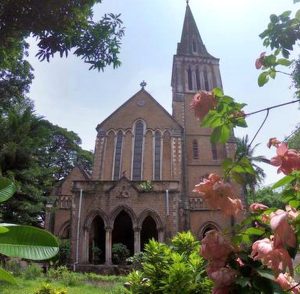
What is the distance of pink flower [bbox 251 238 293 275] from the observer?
1.21m

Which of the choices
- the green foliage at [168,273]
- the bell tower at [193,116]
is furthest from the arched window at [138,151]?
the green foliage at [168,273]

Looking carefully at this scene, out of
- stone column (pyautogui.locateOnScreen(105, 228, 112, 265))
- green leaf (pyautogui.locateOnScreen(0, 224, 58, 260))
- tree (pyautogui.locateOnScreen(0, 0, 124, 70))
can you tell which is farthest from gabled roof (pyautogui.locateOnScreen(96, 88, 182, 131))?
green leaf (pyautogui.locateOnScreen(0, 224, 58, 260))

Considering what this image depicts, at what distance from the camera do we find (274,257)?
4.00ft

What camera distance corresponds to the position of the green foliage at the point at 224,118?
1.78 m

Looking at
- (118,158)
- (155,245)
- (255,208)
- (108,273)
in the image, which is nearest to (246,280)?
(255,208)

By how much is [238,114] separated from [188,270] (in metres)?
2.91

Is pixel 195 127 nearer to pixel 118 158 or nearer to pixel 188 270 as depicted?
pixel 118 158

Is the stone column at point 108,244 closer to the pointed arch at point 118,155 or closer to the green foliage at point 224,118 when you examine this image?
the pointed arch at point 118,155

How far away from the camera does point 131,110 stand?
1177 inches

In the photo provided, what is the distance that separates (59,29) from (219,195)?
287 inches

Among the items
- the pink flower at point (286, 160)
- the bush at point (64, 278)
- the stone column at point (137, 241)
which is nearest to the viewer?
the pink flower at point (286, 160)

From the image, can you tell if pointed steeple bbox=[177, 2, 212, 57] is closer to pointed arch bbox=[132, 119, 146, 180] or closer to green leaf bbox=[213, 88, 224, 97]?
pointed arch bbox=[132, 119, 146, 180]

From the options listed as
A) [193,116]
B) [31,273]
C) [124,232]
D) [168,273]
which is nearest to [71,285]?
[31,273]

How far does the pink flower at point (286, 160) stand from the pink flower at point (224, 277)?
53 cm
